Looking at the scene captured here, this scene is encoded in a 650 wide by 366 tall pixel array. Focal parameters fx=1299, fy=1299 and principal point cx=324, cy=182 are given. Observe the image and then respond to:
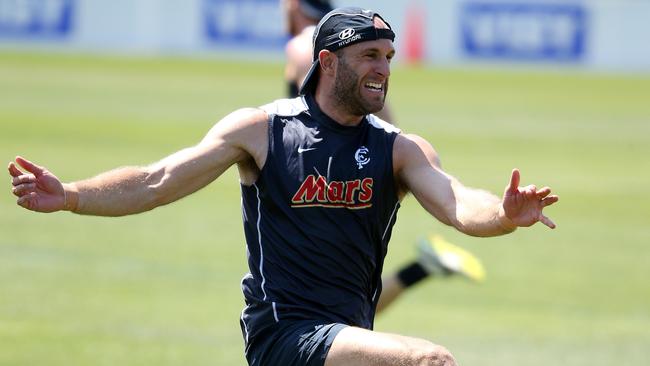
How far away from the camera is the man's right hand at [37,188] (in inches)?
239

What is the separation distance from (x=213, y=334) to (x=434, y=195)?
418 cm

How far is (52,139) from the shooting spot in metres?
20.7

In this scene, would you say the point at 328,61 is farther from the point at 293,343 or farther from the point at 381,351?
the point at 381,351

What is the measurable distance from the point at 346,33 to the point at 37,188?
1.71 m

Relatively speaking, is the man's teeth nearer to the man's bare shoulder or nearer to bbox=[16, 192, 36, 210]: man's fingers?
the man's bare shoulder

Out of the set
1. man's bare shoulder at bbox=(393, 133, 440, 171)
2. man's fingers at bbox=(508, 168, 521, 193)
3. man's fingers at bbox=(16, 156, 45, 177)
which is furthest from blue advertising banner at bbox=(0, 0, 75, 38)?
man's fingers at bbox=(508, 168, 521, 193)

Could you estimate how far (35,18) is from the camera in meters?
35.0

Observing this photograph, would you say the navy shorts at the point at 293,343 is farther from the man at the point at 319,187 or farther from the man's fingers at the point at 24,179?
the man's fingers at the point at 24,179

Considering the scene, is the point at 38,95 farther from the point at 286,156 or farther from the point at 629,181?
the point at 286,156

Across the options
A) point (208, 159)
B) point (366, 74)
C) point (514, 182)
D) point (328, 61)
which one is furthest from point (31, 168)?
point (514, 182)

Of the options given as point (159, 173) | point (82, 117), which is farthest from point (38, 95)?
point (159, 173)

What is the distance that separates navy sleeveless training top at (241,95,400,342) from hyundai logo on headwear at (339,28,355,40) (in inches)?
16.9

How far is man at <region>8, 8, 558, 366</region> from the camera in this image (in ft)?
21.0

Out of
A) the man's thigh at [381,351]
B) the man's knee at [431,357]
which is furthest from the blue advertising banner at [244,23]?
the man's knee at [431,357]
